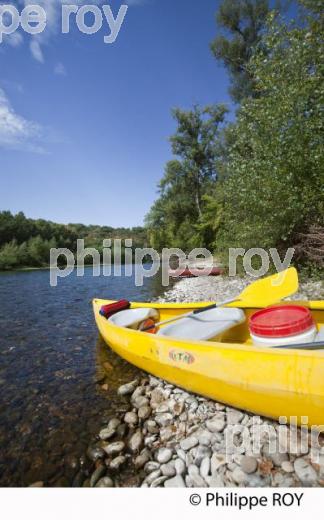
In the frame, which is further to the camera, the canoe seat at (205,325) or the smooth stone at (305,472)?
the canoe seat at (205,325)

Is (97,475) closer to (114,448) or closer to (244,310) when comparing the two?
(114,448)

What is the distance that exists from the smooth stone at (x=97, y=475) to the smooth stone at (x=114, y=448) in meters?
0.18

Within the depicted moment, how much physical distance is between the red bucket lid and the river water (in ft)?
7.23

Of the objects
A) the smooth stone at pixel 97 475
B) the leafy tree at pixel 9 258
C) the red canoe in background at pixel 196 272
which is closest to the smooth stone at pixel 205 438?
the smooth stone at pixel 97 475

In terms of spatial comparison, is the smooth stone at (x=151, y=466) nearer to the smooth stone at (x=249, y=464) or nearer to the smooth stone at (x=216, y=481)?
the smooth stone at (x=216, y=481)

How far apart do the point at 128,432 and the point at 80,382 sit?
4.98ft

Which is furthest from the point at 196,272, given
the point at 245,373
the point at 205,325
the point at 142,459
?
the point at 142,459

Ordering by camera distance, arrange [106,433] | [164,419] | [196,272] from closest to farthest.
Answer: [106,433] < [164,419] < [196,272]

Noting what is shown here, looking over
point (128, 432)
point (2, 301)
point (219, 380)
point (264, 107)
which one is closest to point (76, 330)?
point (128, 432)

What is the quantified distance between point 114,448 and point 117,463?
21 centimetres

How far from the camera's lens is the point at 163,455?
260 cm

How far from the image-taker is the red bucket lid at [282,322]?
9.39 ft

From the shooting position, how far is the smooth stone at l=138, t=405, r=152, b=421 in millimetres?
3256

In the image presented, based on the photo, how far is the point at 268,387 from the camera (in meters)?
2.43
